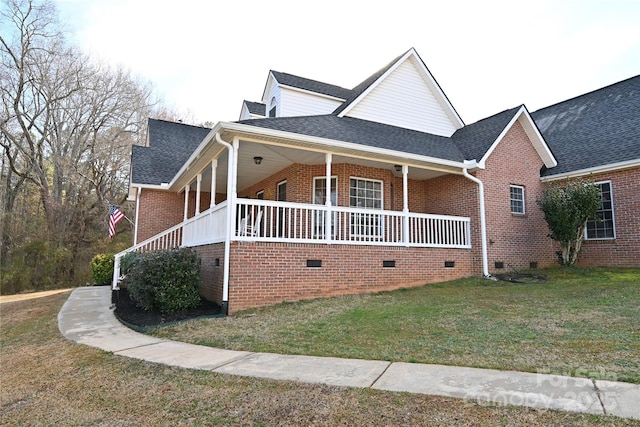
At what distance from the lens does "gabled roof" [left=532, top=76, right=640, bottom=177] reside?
12000 millimetres

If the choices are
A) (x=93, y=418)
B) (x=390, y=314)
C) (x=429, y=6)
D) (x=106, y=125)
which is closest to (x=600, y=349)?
(x=390, y=314)

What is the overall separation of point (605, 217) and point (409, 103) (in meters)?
7.37

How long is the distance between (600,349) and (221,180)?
12.0m

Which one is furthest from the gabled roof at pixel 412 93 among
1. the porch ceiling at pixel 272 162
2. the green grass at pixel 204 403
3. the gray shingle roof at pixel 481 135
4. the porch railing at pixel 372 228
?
the green grass at pixel 204 403

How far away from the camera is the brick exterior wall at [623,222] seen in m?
11.2

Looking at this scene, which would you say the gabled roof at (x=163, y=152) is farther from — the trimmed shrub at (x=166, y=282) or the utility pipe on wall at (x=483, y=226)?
the utility pipe on wall at (x=483, y=226)

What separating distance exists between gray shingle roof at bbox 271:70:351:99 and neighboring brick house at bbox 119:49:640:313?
88mm

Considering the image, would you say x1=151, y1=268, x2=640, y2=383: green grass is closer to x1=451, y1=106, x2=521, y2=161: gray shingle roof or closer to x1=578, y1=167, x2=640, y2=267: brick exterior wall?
x1=578, y1=167, x2=640, y2=267: brick exterior wall

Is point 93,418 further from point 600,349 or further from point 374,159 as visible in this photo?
point 374,159

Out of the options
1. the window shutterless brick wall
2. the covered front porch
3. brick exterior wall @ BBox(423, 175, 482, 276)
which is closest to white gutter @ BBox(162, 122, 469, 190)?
the covered front porch

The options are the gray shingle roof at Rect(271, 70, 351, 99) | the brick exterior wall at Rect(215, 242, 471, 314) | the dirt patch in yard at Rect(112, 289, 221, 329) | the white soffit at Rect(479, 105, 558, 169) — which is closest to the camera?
the dirt patch in yard at Rect(112, 289, 221, 329)

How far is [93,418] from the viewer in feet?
10.7

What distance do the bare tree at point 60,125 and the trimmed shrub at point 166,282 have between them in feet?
61.9

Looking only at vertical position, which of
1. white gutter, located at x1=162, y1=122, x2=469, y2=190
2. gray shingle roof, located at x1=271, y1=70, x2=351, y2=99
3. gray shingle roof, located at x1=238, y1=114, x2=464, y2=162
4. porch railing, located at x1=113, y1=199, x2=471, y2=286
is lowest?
porch railing, located at x1=113, y1=199, x2=471, y2=286
